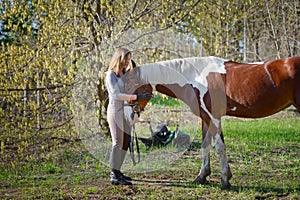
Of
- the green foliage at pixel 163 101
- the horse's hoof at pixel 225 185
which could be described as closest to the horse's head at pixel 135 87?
the horse's hoof at pixel 225 185

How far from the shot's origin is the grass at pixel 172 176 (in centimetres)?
394

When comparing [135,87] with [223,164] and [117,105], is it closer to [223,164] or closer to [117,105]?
[117,105]

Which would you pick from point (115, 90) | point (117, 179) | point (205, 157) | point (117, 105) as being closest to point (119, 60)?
point (115, 90)

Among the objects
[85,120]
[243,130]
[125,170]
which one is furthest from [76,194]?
[243,130]

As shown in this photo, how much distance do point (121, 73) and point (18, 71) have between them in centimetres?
179

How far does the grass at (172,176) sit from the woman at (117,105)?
24cm

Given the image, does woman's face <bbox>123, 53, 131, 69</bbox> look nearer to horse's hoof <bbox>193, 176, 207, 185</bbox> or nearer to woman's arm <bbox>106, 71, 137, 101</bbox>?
woman's arm <bbox>106, 71, 137, 101</bbox>

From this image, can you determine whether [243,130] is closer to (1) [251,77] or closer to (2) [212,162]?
(2) [212,162]

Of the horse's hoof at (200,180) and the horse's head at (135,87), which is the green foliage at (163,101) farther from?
the horse's hoof at (200,180)

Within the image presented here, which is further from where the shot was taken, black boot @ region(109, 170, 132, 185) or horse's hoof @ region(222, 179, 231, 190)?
black boot @ region(109, 170, 132, 185)

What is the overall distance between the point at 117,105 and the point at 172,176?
3.85ft

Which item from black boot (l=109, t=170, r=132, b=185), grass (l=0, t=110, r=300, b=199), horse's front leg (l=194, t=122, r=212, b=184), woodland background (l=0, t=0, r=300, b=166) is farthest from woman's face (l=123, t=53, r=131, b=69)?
grass (l=0, t=110, r=300, b=199)

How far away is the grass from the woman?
9.3 inches

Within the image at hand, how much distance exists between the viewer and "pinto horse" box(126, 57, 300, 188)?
4043 millimetres
